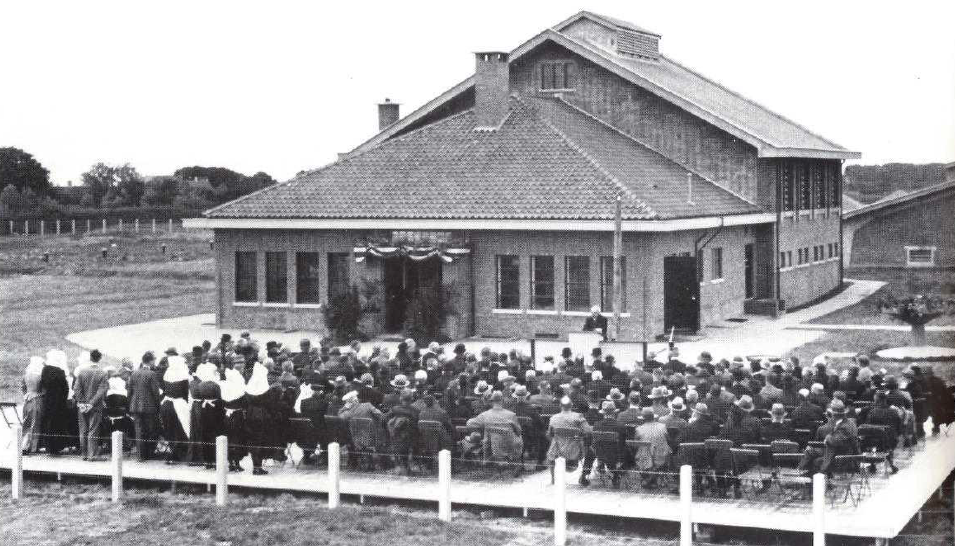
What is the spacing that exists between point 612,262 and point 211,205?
229 ft

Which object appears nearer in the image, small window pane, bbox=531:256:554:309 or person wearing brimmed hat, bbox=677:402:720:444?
person wearing brimmed hat, bbox=677:402:720:444

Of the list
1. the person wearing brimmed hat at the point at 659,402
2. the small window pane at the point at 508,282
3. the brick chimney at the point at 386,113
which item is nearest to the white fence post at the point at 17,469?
the person wearing brimmed hat at the point at 659,402

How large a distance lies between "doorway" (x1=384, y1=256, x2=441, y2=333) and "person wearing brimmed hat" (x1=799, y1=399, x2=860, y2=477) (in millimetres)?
19534

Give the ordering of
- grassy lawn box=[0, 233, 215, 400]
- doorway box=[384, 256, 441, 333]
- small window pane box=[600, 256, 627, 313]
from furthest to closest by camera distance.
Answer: grassy lawn box=[0, 233, 215, 400] < doorway box=[384, 256, 441, 333] < small window pane box=[600, 256, 627, 313]

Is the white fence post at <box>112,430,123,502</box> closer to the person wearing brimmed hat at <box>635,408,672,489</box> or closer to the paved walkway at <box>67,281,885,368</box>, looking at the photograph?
the person wearing brimmed hat at <box>635,408,672,489</box>

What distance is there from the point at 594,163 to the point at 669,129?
567 cm

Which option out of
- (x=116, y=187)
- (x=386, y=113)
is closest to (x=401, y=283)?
(x=386, y=113)

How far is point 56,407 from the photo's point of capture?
21.6 meters

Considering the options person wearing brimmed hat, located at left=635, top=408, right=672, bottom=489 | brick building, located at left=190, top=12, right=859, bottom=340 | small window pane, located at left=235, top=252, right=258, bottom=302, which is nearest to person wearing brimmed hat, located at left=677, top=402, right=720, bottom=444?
person wearing brimmed hat, located at left=635, top=408, right=672, bottom=489

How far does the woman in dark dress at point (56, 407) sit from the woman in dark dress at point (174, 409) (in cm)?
181

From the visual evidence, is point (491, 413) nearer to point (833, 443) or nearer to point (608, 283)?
point (833, 443)

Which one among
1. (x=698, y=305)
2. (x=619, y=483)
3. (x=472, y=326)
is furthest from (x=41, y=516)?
(x=698, y=305)

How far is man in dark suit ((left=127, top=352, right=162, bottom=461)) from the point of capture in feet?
67.7

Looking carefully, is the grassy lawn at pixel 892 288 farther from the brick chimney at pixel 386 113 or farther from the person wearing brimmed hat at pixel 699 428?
the person wearing brimmed hat at pixel 699 428
